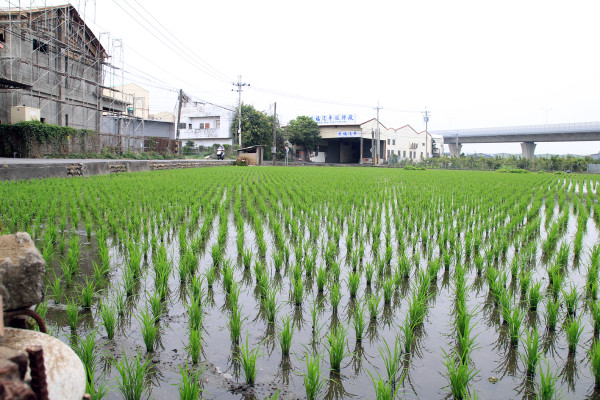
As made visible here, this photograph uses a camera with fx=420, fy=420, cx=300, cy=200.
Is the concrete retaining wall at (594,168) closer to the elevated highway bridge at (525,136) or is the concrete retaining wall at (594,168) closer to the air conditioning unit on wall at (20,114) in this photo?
the elevated highway bridge at (525,136)

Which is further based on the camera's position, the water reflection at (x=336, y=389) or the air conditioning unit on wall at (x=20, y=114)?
the air conditioning unit on wall at (x=20, y=114)

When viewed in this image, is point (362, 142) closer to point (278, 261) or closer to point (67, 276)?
point (278, 261)

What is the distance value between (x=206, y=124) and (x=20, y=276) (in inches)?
2040

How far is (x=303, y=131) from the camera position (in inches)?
1944

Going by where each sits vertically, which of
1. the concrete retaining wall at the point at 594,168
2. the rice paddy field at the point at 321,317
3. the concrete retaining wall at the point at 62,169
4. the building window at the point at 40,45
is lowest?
the rice paddy field at the point at 321,317

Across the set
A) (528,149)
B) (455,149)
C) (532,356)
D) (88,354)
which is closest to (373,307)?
(532,356)

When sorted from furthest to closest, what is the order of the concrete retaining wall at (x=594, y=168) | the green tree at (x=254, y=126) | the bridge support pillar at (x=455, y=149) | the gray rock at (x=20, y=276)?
the bridge support pillar at (x=455, y=149) < the green tree at (x=254, y=126) < the concrete retaining wall at (x=594, y=168) < the gray rock at (x=20, y=276)

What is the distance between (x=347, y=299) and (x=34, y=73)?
23408mm

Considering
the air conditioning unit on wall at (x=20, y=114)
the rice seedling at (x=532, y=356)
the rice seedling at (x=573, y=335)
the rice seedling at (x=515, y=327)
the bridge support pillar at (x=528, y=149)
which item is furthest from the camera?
the bridge support pillar at (x=528, y=149)

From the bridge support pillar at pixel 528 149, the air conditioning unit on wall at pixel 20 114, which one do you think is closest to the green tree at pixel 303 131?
the bridge support pillar at pixel 528 149

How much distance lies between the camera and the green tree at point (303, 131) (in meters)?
49.5

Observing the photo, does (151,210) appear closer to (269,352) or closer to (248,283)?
(248,283)

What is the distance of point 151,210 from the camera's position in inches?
318

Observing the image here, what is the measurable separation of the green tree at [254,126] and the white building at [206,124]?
4873mm
